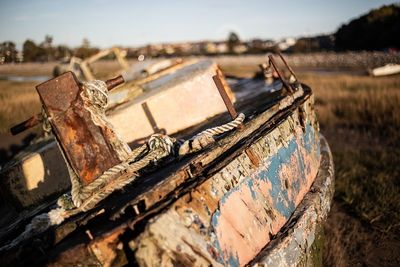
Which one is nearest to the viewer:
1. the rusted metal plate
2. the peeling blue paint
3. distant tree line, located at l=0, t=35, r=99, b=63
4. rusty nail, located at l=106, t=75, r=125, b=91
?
the peeling blue paint

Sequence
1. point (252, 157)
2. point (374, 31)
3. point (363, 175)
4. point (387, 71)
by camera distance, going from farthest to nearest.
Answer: point (374, 31) < point (387, 71) < point (363, 175) < point (252, 157)

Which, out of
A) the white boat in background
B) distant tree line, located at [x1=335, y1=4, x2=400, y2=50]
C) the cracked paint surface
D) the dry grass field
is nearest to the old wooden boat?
the cracked paint surface

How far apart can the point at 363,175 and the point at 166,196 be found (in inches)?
191

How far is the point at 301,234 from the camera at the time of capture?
7.97ft

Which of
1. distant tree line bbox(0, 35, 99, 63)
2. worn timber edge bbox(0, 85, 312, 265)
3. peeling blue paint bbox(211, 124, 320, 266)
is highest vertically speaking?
distant tree line bbox(0, 35, 99, 63)

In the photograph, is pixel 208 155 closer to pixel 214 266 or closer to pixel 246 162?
pixel 246 162

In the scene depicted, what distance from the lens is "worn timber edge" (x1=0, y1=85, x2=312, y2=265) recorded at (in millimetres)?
1611

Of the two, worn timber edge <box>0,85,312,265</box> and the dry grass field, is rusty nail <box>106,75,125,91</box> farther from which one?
the dry grass field

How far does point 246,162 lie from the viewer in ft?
7.40

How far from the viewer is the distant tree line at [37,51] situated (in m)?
8.71

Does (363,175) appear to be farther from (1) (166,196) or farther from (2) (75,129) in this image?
(2) (75,129)

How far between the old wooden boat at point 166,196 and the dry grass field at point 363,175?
1.12 metres

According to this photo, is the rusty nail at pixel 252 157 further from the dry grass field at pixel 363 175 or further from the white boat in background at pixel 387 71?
the white boat in background at pixel 387 71

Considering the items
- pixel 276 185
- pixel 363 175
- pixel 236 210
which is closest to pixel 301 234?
pixel 276 185
